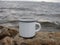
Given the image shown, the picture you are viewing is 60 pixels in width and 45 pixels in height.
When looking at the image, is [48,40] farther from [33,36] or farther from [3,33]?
[3,33]

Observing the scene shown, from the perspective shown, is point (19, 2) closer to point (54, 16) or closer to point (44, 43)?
point (54, 16)

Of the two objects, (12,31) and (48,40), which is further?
(12,31)

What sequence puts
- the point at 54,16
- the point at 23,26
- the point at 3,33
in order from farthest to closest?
1. the point at 54,16
2. the point at 3,33
3. the point at 23,26

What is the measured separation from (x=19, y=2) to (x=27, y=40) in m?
2.07

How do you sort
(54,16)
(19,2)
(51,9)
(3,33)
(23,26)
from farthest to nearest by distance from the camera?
(19,2) → (51,9) → (54,16) → (3,33) → (23,26)

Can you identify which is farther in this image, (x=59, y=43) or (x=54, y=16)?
(x=54, y=16)

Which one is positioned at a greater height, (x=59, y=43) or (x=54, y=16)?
(x=59, y=43)

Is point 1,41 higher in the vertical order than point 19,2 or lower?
higher

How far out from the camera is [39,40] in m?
0.71

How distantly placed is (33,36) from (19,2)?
6.69ft

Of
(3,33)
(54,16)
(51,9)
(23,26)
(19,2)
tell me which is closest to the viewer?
(23,26)

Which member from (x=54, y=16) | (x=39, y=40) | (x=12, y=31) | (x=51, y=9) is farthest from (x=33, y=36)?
(x=51, y=9)

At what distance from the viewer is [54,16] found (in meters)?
2.29

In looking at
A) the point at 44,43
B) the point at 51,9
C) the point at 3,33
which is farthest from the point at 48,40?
the point at 51,9
